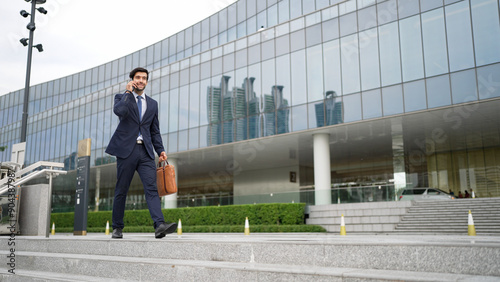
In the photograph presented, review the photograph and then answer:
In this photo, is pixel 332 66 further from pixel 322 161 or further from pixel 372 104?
pixel 322 161

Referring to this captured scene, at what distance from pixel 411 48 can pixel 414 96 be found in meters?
2.42

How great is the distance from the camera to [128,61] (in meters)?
49.5

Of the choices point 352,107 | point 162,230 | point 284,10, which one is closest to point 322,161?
point 352,107

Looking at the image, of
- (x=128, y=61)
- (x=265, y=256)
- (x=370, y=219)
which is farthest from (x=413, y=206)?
(x=128, y=61)

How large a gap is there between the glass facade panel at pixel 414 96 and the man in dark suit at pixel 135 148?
1695 centimetres

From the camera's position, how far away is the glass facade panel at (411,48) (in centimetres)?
Result: 2048

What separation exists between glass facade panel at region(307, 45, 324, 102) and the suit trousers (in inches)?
722

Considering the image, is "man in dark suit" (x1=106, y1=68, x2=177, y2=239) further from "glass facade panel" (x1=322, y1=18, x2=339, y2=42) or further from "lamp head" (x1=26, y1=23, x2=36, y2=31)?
"glass facade panel" (x1=322, y1=18, x2=339, y2=42)

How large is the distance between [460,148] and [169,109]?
2157 cm

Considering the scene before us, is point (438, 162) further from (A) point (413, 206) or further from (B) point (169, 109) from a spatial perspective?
(B) point (169, 109)

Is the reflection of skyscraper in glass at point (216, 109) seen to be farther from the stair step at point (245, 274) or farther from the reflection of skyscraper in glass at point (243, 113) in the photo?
the stair step at point (245, 274)

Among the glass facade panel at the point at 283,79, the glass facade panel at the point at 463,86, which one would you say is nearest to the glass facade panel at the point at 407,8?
the glass facade panel at the point at 463,86

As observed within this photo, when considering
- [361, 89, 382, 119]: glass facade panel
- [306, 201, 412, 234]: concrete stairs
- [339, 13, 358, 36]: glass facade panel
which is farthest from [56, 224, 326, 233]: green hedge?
[339, 13, 358, 36]: glass facade panel

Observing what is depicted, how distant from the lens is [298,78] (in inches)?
958
